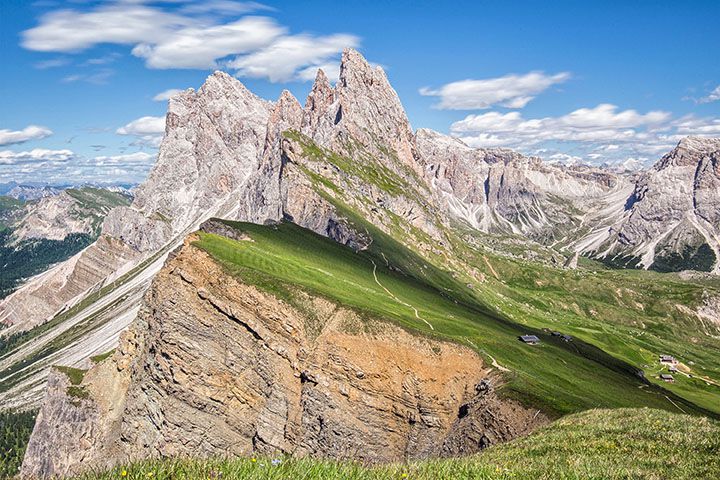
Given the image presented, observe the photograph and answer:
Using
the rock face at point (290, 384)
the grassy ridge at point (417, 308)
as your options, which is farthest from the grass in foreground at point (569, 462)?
the rock face at point (290, 384)

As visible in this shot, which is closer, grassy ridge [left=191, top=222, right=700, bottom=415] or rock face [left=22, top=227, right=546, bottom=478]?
rock face [left=22, top=227, right=546, bottom=478]

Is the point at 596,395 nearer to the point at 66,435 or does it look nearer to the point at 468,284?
the point at 66,435

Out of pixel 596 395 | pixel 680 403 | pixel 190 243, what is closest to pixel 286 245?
pixel 190 243

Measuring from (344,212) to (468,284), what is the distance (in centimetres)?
5835

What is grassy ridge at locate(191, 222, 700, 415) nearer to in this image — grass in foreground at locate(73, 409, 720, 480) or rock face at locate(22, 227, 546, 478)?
rock face at locate(22, 227, 546, 478)

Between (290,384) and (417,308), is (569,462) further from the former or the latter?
(417,308)

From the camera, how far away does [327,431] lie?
62344 mm

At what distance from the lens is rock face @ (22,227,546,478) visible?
206 ft

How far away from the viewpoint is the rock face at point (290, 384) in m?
62.9

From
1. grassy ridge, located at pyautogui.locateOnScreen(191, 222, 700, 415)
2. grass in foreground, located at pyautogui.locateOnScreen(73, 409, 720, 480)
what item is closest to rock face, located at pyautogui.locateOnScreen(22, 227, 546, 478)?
grassy ridge, located at pyautogui.locateOnScreen(191, 222, 700, 415)

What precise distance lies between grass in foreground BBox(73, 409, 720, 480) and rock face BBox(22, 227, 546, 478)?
3412 cm

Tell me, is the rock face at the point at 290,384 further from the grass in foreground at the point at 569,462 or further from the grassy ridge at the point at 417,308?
the grass in foreground at the point at 569,462

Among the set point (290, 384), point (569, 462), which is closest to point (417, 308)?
point (290, 384)

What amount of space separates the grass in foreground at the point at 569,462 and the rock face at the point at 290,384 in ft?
112
